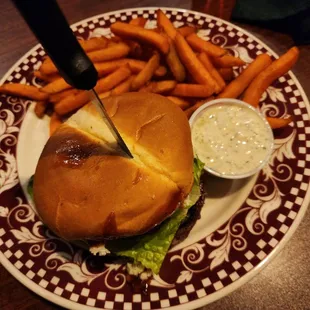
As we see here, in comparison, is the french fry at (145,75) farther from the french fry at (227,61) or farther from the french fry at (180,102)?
the french fry at (227,61)

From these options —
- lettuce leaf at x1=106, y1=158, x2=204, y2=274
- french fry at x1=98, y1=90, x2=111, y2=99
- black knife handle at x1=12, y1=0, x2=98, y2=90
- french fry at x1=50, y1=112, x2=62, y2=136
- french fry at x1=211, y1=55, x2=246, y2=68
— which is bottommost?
lettuce leaf at x1=106, y1=158, x2=204, y2=274

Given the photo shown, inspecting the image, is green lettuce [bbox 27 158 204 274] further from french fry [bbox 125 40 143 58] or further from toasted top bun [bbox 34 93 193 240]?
french fry [bbox 125 40 143 58]

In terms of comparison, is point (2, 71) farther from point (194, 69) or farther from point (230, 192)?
point (230, 192)

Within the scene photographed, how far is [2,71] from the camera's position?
8.56 ft

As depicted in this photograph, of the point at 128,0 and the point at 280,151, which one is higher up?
the point at 128,0

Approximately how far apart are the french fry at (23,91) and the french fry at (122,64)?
0.37 meters

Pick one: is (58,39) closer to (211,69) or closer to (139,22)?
(211,69)

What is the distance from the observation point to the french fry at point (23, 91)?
2.29m

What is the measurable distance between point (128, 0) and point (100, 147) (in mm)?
1703

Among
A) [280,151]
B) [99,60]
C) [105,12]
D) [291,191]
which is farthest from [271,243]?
[105,12]

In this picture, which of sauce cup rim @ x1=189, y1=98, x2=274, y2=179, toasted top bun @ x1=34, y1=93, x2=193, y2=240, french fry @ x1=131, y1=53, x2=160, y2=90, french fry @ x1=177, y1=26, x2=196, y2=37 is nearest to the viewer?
toasted top bun @ x1=34, y1=93, x2=193, y2=240

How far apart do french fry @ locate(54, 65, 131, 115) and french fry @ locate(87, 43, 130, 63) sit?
100mm

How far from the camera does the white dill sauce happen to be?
6.53 ft

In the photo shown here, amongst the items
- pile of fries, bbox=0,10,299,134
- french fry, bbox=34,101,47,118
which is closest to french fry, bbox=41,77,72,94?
pile of fries, bbox=0,10,299,134
